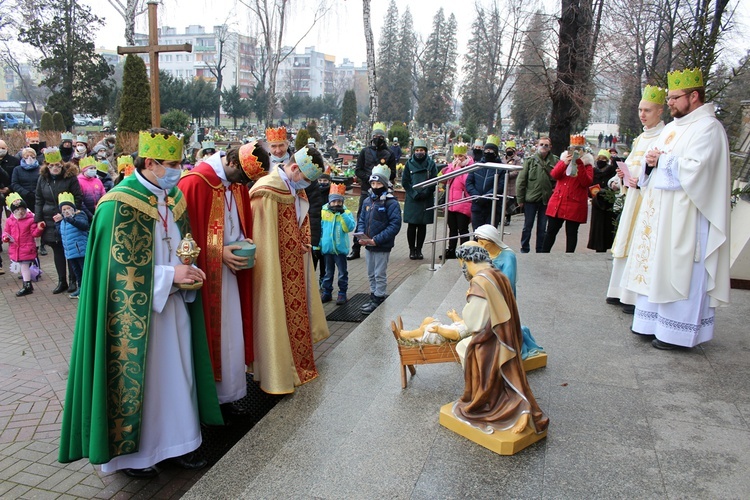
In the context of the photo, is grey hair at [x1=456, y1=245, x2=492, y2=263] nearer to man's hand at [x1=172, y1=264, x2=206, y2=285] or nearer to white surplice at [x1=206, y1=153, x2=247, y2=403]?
man's hand at [x1=172, y1=264, x2=206, y2=285]

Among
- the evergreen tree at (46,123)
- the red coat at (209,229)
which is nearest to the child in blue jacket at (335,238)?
the red coat at (209,229)

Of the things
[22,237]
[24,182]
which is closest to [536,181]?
[22,237]

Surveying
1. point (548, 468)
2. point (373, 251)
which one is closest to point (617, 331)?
Result: point (548, 468)

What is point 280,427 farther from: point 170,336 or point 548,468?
point 548,468

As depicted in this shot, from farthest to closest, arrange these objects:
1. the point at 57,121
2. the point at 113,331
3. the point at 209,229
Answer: the point at 57,121 < the point at 209,229 < the point at 113,331

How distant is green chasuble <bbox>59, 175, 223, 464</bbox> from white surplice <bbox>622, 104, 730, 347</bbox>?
3738 millimetres

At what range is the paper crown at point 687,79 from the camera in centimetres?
447

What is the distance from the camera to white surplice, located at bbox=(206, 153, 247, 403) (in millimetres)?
4016

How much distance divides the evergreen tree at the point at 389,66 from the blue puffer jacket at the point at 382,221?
168 feet

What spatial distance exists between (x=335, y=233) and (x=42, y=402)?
143 inches

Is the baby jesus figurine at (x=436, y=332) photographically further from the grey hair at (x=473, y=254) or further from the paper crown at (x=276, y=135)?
the paper crown at (x=276, y=135)

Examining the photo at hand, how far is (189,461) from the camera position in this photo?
3668 millimetres

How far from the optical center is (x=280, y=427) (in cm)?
370

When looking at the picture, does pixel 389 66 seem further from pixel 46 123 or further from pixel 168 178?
pixel 168 178
